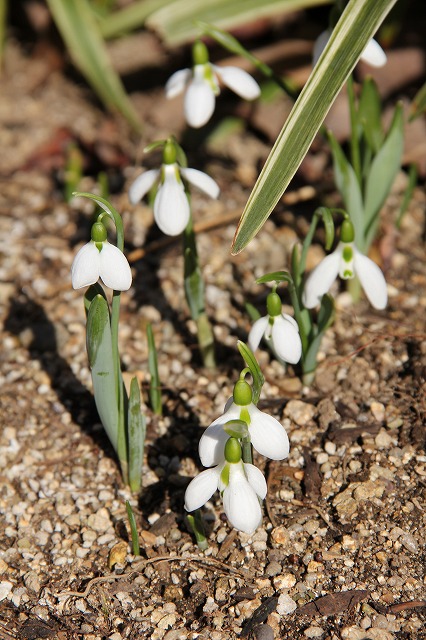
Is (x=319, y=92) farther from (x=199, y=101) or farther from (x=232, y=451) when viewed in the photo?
(x=232, y=451)

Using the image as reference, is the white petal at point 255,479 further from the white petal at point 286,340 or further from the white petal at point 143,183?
Answer: the white petal at point 143,183

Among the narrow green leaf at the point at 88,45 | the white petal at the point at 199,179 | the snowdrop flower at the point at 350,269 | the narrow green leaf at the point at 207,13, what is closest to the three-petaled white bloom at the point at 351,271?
the snowdrop flower at the point at 350,269

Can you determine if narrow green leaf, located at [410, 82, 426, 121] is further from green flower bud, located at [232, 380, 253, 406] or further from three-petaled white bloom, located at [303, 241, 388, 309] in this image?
green flower bud, located at [232, 380, 253, 406]

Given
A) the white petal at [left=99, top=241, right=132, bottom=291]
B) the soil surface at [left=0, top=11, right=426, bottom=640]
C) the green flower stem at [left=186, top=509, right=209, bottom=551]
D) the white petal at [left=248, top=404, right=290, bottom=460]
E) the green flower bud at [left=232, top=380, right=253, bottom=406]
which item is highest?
the white petal at [left=99, top=241, right=132, bottom=291]

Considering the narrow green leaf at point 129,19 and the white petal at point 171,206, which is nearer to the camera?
the white petal at point 171,206

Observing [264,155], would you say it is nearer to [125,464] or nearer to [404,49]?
[404,49]

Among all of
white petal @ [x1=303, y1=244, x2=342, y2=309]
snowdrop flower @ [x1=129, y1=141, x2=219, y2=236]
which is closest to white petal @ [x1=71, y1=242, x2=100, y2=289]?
snowdrop flower @ [x1=129, y1=141, x2=219, y2=236]
